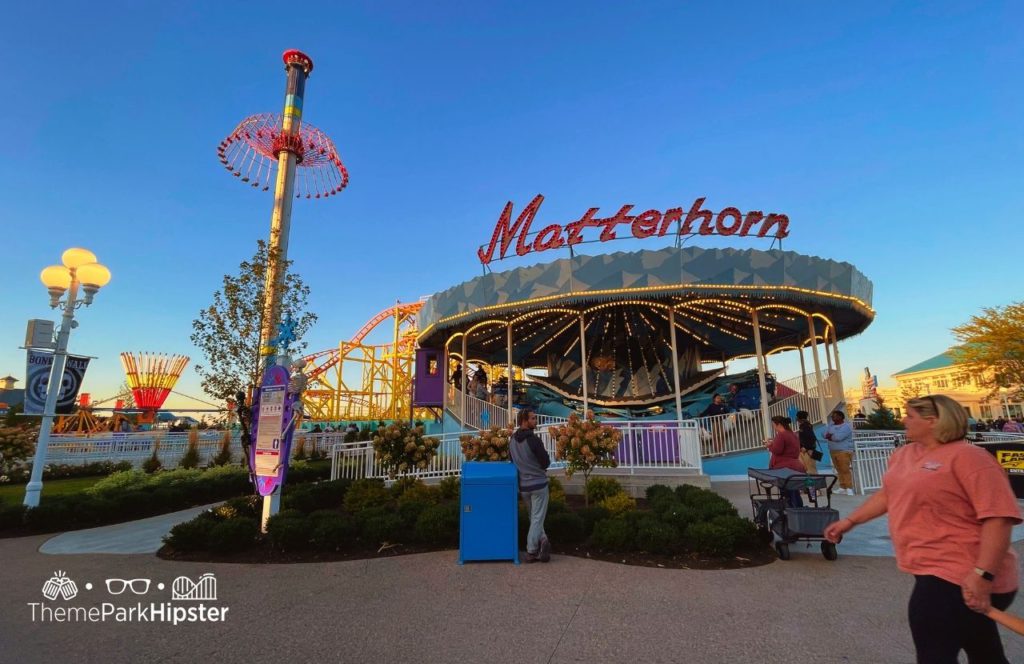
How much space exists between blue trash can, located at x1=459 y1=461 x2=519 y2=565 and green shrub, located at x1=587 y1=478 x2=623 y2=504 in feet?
10.9

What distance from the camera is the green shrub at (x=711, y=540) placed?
5.63 metres

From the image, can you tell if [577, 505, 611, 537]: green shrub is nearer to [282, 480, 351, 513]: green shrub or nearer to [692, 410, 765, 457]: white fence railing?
[282, 480, 351, 513]: green shrub

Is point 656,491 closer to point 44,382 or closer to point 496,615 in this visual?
point 496,615

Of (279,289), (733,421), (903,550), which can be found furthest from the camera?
(733,421)

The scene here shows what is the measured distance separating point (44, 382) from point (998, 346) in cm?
3237

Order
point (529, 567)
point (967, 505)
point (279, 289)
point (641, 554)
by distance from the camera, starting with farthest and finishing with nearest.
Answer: point (279, 289) < point (641, 554) < point (529, 567) < point (967, 505)

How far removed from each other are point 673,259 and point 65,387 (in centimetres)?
1440

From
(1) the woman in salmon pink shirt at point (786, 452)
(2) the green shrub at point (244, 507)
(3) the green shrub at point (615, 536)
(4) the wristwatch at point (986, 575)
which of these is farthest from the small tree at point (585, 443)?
(4) the wristwatch at point (986, 575)

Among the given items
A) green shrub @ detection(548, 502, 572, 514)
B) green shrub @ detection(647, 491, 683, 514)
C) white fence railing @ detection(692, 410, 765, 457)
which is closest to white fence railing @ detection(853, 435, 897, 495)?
white fence railing @ detection(692, 410, 765, 457)

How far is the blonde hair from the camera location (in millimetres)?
2215

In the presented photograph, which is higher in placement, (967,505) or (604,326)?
(604,326)

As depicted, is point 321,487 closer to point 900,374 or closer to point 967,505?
point 967,505

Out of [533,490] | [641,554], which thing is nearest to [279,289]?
[533,490]

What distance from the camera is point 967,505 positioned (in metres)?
2.12
